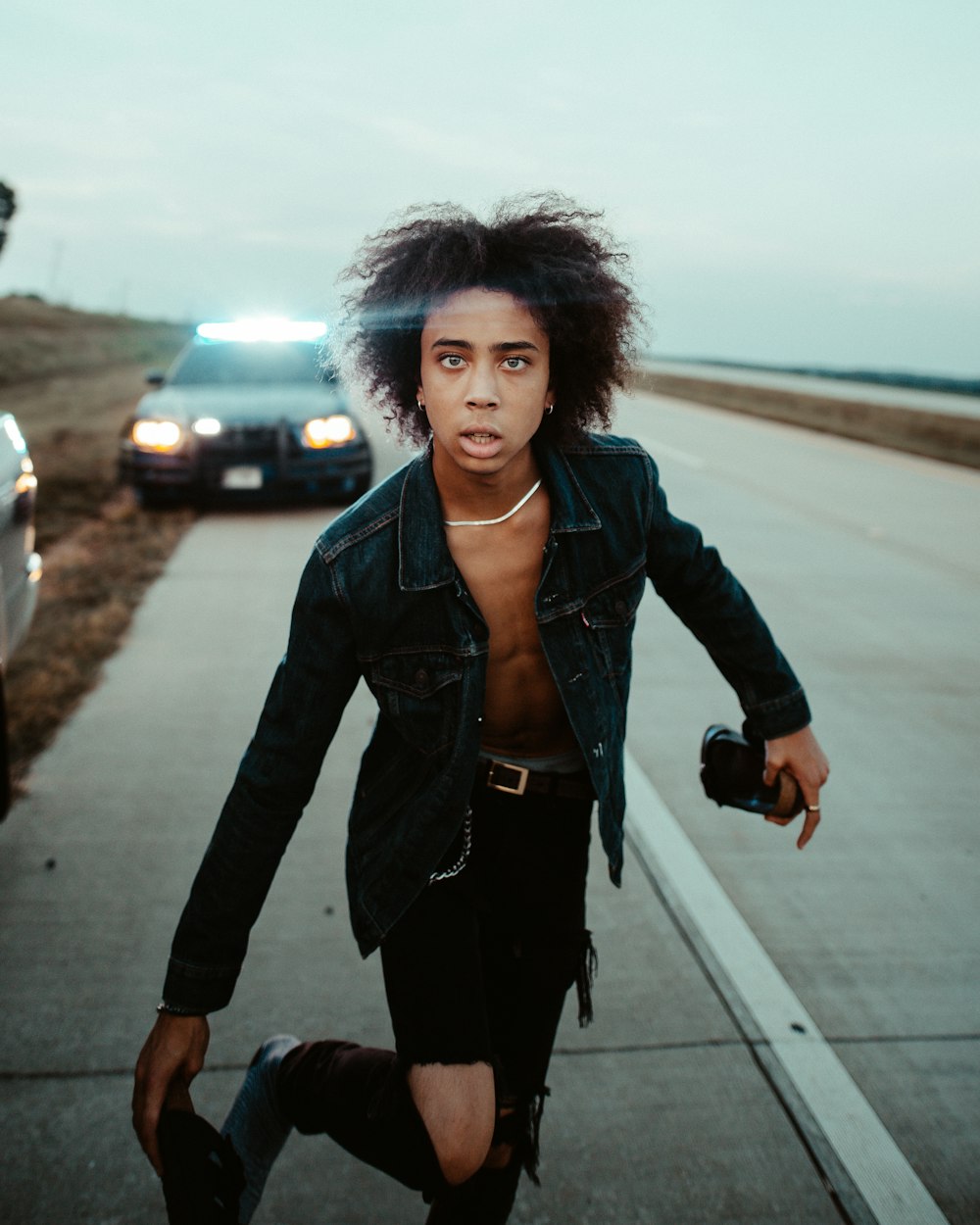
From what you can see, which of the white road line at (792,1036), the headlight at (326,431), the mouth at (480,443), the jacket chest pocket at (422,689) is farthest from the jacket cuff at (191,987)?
the headlight at (326,431)

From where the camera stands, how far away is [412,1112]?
Answer: 211cm

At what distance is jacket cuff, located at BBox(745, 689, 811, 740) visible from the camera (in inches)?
99.3

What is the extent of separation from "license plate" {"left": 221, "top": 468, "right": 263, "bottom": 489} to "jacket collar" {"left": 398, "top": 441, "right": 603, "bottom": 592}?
8832 millimetres

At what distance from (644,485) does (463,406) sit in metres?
0.45

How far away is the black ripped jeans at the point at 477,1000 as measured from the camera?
213 centimetres

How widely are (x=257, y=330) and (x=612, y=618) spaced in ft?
35.0

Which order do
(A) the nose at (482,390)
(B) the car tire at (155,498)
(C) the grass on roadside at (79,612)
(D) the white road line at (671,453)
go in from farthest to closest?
1. (D) the white road line at (671,453)
2. (B) the car tire at (155,498)
3. (C) the grass on roadside at (79,612)
4. (A) the nose at (482,390)

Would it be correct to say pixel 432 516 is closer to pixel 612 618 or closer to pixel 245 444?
pixel 612 618

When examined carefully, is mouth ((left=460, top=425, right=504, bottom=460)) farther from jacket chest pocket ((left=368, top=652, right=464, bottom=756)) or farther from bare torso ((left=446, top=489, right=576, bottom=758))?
jacket chest pocket ((left=368, top=652, right=464, bottom=756))

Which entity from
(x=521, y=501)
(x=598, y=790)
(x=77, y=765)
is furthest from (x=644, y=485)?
(x=77, y=765)

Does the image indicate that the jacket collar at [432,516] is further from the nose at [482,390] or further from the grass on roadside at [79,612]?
the grass on roadside at [79,612]

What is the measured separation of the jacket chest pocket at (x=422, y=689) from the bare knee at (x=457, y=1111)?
1.84 feet

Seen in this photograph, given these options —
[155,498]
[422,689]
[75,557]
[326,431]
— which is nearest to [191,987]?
[422,689]

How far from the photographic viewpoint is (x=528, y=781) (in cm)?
231
